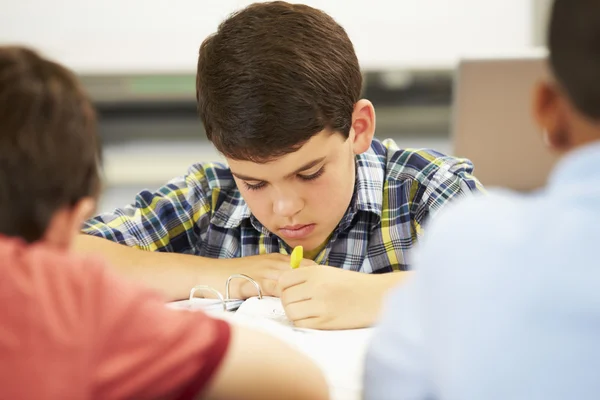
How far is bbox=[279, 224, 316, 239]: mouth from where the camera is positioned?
50.2 inches

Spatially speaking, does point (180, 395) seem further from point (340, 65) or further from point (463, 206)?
point (340, 65)

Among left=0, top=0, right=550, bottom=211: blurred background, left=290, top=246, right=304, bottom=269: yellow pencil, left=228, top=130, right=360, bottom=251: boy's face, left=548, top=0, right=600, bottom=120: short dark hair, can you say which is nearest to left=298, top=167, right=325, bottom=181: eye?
left=228, top=130, right=360, bottom=251: boy's face

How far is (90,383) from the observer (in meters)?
0.60

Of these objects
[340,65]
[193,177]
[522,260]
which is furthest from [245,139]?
[522,260]

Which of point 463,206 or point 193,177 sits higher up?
point 463,206

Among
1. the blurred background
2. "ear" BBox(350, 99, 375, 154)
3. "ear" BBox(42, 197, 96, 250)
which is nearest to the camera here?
"ear" BBox(42, 197, 96, 250)

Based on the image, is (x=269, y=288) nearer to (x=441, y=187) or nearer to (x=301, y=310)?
(x=301, y=310)

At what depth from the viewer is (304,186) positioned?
123 cm

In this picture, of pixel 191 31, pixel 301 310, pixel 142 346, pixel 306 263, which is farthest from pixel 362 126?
pixel 191 31

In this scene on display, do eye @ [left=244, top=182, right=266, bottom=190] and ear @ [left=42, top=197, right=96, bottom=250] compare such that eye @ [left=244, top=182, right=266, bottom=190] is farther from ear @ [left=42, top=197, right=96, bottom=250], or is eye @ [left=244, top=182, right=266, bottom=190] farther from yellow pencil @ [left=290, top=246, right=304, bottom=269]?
ear @ [left=42, top=197, right=96, bottom=250]

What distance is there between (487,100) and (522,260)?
4.42 ft

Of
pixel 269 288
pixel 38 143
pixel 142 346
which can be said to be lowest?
pixel 269 288

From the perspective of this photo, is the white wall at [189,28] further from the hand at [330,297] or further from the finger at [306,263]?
the hand at [330,297]

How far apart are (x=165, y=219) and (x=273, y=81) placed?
1.26ft
